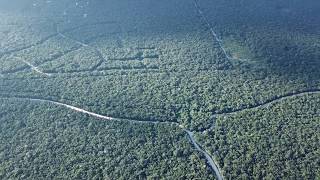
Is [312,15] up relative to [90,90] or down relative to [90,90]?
up

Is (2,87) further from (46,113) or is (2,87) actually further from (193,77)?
(193,77)

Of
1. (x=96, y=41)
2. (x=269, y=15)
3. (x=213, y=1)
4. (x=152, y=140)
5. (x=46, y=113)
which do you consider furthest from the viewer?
(x=213, y=1)

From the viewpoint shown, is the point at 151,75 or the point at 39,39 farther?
the point at 39,39

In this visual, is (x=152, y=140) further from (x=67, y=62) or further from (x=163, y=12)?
(x=163, y=12)

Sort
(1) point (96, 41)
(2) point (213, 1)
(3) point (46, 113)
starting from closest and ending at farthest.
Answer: (3) point (46, 113) < (1) point (96, 41) < (2) point (213, 1)

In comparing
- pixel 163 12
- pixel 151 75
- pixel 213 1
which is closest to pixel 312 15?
pixel 213 1

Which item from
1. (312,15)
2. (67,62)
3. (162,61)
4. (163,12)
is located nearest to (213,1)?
(163,12)
